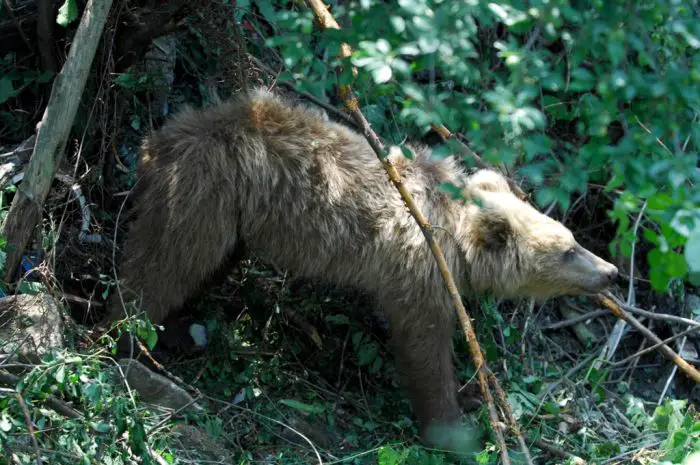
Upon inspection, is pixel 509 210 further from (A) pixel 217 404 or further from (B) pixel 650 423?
(A) pixel 217 404

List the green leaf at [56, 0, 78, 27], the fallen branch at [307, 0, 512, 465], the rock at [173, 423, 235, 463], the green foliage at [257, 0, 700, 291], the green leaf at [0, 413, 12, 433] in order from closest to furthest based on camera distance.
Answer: the green foliage at [257, 0, 700, 291], the green leaf at [0, 413, 12, 433], the fallen branch at [307, 0, 512, 465], the rock at [173, 423, 235, 463], the green leaf at [56, 0, 78, 27]

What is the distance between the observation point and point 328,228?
19.3 feet

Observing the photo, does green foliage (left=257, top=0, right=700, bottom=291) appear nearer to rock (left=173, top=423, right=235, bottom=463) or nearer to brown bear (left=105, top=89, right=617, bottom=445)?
brown bear (left=105, top=89, right=617, bottom=445)

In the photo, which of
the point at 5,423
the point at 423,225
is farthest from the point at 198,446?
the point at 423,225

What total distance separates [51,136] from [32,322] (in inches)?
44.2

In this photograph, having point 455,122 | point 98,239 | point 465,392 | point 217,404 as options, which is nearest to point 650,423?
point 465,392

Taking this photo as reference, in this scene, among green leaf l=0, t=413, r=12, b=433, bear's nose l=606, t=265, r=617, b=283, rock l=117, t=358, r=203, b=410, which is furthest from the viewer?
bear's nose l=606, t=265, r=617, b=283

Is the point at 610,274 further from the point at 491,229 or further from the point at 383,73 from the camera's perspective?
the point at 383,73

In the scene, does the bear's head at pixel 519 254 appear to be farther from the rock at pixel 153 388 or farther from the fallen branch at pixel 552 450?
the rock at pixel 153 388

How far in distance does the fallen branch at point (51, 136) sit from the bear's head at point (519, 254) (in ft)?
8.58

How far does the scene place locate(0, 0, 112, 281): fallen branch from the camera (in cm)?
532

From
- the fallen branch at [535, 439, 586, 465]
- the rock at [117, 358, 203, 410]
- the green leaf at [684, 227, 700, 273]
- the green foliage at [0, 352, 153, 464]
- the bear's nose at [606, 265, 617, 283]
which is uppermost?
the green leaf at [684, 227, 700, 273]

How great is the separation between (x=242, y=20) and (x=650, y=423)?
4.41 meters

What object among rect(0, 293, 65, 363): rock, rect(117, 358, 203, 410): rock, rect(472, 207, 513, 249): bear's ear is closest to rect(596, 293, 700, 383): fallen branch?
rect(472, 207, 513, 249): bear's ear
